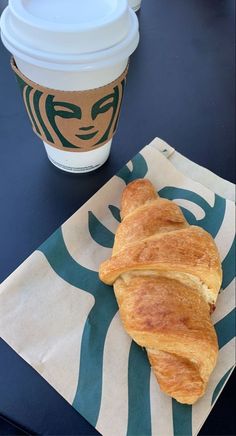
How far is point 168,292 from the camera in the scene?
504 millimetres

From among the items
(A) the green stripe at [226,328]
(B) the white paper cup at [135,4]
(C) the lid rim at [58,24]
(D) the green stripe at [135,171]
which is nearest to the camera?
(C) the lid rim at [58,24]

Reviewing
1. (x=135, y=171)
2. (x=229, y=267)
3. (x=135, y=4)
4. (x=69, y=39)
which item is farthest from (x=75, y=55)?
(x=135, y=4)

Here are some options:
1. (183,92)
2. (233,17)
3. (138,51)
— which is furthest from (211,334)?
(233,17)

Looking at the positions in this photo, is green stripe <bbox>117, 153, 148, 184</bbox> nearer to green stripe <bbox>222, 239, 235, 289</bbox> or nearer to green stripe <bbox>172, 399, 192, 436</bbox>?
green stripe <bbox>222, 239, 235, 289</bbox>

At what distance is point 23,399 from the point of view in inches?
18.5

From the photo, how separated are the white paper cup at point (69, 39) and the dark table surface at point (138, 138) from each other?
0.68 ft

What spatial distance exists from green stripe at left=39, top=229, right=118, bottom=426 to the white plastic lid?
9.8 inches

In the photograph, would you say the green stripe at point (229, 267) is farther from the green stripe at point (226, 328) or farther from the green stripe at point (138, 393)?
the green stripe at point (138, 393)

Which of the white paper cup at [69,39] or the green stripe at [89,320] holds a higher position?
the white paper cup at [69,39]

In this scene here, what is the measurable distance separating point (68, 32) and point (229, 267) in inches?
16.3

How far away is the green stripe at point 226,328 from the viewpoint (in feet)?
1.79

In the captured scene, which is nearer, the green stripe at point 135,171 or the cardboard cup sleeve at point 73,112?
the cardboard cup sleeve at point 73,112

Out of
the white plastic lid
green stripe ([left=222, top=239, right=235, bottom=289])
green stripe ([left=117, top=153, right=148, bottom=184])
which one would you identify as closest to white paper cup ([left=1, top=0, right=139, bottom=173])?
the white plastic lid

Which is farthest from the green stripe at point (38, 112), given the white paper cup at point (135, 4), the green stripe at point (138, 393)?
the white paper cup at point (135, 4)
